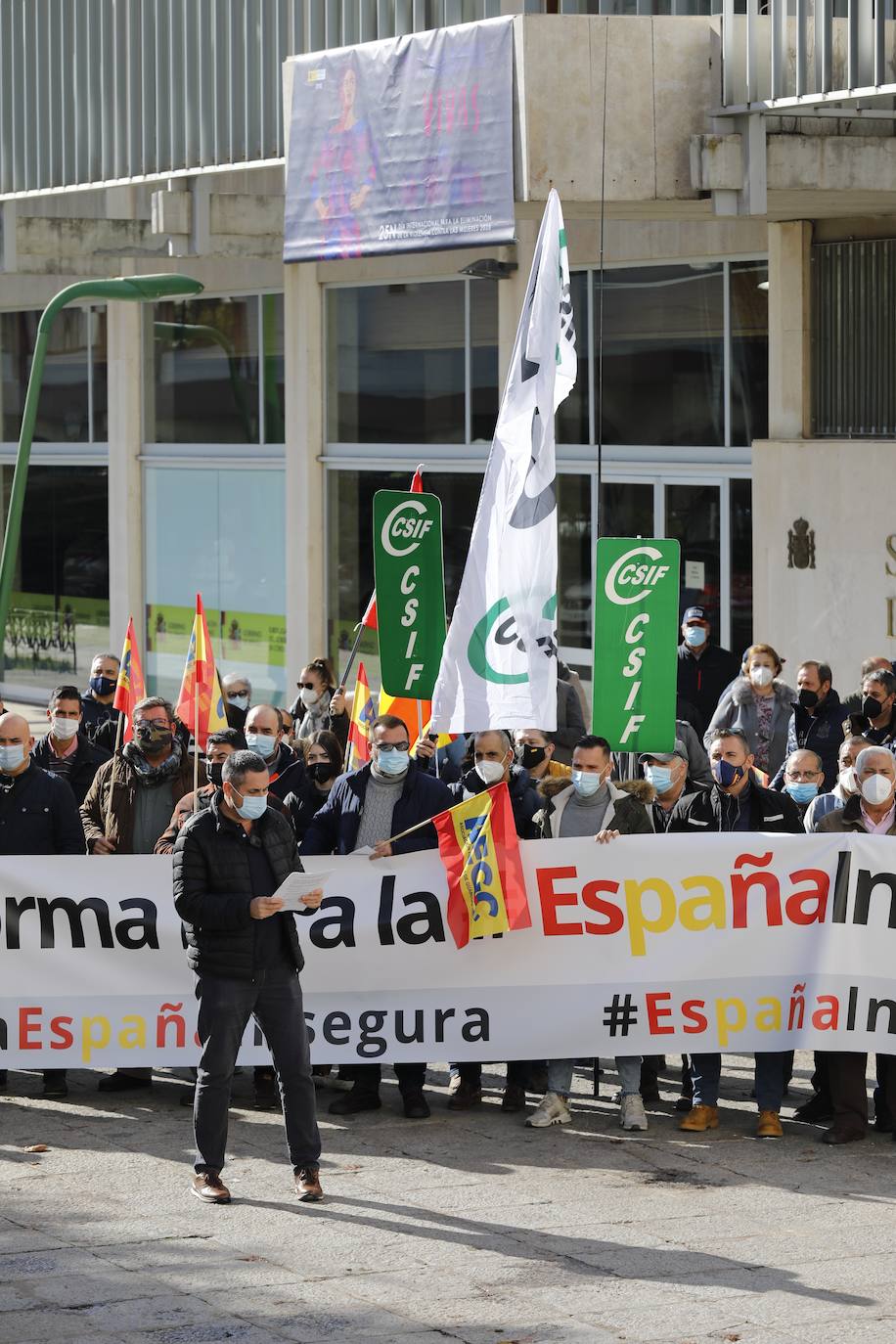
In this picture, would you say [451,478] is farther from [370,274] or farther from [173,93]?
[173,93]

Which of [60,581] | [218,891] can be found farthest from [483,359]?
[218,891]

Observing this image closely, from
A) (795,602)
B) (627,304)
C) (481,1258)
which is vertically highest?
(627,304)

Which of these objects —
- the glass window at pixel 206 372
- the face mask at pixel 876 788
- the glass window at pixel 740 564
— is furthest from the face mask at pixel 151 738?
the glass window at pixel 206 372

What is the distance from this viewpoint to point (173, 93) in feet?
66.2

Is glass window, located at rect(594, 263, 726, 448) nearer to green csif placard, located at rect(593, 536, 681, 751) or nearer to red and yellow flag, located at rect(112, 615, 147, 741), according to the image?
red and yellow flag, located at rect(112, 615, 147, 741)

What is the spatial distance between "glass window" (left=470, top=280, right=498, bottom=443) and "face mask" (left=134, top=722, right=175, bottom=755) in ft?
28.5

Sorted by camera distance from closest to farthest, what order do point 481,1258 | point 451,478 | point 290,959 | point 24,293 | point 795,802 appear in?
point 481,1258, point 290,959, point 795,802, point 451,478, point 24,293

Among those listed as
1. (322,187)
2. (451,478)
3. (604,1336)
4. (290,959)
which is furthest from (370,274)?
(604,1336)

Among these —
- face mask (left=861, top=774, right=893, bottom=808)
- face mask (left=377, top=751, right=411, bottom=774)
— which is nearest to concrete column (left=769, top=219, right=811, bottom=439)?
face mask (left=861, top=774, right=893, bottom=808)

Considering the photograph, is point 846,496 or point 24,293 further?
point 24,293

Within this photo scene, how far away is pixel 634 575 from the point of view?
1020 centimetres

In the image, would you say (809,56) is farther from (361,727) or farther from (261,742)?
(261,742)

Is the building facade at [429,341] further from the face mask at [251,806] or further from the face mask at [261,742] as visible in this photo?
the face mask at [251,806]

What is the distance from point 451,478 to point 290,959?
36.7 feet
